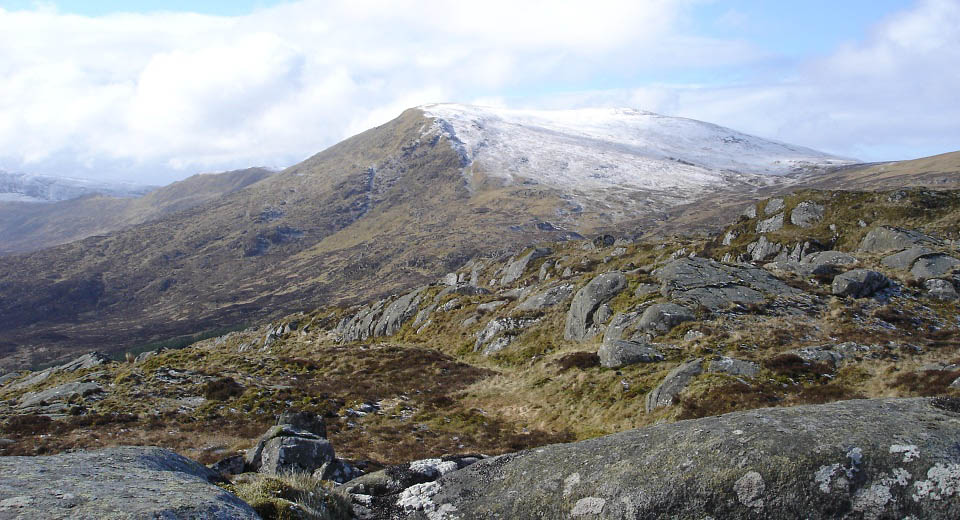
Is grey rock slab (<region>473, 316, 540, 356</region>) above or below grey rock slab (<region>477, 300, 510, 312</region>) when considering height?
below

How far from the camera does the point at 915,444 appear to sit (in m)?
5.93

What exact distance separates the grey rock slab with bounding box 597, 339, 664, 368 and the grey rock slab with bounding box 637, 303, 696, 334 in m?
2.91

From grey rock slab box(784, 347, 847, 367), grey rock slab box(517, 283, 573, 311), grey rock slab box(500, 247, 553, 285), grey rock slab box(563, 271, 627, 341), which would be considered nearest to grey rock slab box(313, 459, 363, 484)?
grey rock slab box(784, 347, 847, 367)

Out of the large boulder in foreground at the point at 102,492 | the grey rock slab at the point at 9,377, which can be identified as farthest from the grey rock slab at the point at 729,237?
the grey rock slab at the point at 9,377

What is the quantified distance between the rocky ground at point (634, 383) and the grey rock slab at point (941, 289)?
0.13 m

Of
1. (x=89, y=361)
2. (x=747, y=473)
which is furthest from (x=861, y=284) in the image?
(x=89, y=361)

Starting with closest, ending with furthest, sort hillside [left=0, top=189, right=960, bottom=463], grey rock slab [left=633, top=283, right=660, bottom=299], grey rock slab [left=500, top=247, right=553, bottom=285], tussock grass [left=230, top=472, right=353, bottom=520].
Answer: tussock grass [left=230, top=472, right=353, bottom=520], hillside [left=0, top=189, right=960, bottom=463], grey rock slab [left=633, top=283, right=660, bottom=299], grey rock slab [left=500, top=247, right=553, bottom=285]

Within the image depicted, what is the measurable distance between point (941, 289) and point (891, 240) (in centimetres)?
1211

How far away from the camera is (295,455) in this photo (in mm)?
14953

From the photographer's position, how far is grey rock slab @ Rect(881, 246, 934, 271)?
128 feet

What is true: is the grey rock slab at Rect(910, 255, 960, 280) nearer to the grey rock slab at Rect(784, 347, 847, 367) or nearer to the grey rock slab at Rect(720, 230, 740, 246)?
the grey rock slab at Rect(784, 347, 847, 367)

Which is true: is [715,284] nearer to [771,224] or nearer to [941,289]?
[941,289]

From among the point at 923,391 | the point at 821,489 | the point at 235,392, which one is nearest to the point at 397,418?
the point at 235,392

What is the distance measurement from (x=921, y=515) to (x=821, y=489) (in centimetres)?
91
